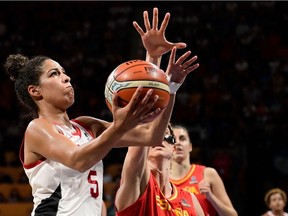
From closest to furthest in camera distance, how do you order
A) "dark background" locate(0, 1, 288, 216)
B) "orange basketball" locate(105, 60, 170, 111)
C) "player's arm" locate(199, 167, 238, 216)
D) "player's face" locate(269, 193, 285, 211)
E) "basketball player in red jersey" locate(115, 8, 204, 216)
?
"orange basketball" locate(105, 60, 170, 111) → "basketball player in red jersey" locate(115, 8, 204, 216) → "player's arm" locate(199, 167, 238, 216) → "player's face" locate(269, 193, 285, 211) → "dark background" locate(0, 1, 288, 216)

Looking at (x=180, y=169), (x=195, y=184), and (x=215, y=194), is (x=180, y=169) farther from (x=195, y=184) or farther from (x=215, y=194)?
(x=215, y=194)

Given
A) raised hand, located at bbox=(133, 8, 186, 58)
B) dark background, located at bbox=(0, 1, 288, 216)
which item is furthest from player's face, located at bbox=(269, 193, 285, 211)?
raised hand, located at bbox=(133, 8, 186, 58)

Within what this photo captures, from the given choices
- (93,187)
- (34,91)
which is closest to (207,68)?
(34,91)

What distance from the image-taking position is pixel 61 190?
9.86 ft

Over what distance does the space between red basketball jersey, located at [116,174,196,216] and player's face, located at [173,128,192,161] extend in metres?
1.37

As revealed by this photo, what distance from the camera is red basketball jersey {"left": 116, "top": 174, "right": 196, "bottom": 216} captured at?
3.40 meters

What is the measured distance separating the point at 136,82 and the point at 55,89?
0.62 meters

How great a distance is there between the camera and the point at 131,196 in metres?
3.38

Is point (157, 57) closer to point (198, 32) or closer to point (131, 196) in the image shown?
point (131, 196)

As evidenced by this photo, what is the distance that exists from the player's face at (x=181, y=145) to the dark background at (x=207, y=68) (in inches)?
155

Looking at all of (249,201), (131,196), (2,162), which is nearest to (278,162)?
(249,201)

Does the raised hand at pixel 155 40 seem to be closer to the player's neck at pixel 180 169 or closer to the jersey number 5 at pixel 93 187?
the jersey number 5 at pixel 93 187

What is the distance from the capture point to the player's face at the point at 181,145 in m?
5.21

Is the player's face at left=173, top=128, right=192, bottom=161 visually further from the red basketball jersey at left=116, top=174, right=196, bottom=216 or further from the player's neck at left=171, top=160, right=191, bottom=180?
the red basketball jersey at left=116, top=174, right=196, bottom=216
